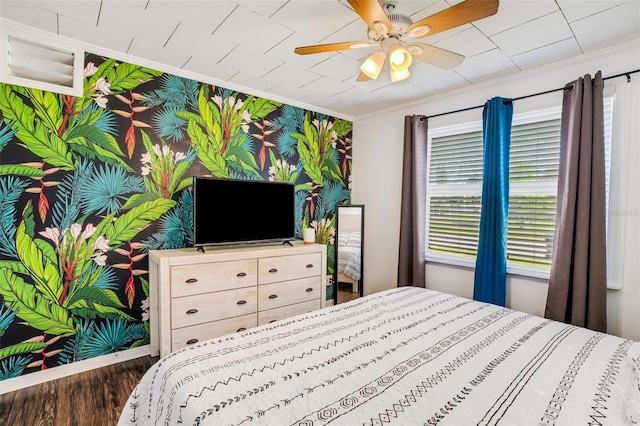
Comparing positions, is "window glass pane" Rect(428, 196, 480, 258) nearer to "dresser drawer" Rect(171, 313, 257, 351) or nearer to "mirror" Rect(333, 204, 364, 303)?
"mirror" Rect(333, 204, 364, 303)

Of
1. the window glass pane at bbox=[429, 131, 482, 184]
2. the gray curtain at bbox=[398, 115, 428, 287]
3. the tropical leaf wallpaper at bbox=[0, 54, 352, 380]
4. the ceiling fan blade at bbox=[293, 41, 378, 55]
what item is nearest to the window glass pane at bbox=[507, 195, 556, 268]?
the window glass pane at bbox=[429, 131, 482, 184]

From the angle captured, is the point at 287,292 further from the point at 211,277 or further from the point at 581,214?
the point at 581,214

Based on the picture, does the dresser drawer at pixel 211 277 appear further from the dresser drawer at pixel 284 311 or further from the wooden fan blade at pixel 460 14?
the wooden fan blade at pixel 460 14

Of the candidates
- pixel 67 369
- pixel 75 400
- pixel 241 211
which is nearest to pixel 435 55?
pixel 241 211

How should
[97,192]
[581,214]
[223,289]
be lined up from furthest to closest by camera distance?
[223,289], [97,192], [581,214]

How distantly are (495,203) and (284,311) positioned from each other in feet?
6.91

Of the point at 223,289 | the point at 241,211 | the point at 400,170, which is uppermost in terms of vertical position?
the point at 400,170

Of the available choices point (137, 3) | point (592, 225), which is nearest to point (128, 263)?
point (137, 3)

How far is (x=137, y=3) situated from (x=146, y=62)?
31.7 inches

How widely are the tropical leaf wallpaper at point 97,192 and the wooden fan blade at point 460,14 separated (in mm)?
2078

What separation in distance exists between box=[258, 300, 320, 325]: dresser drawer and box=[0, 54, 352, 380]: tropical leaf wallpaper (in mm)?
950

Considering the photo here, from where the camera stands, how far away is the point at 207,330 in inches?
96.8

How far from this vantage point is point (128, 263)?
2.55 meters

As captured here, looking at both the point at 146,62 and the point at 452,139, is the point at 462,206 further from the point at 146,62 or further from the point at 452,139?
the point at 146,62
